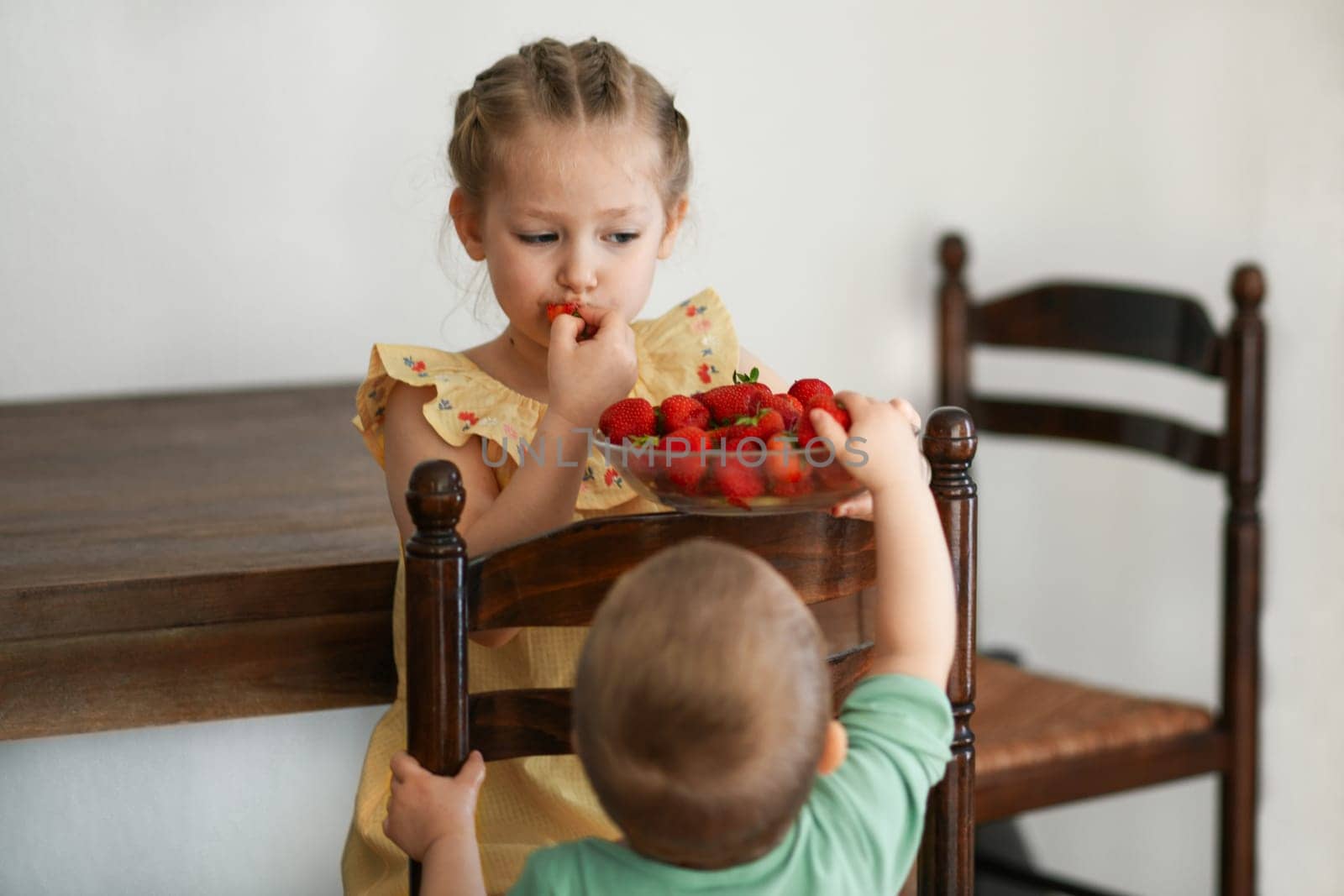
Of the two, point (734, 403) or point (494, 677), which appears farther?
point (494, 677)

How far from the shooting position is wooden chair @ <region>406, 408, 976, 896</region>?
89 centimetres

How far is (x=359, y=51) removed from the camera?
1881 mm

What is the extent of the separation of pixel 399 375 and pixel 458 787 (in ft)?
1.26

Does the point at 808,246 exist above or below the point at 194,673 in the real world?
above

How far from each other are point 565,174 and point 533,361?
195mm

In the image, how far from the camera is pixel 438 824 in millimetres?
906

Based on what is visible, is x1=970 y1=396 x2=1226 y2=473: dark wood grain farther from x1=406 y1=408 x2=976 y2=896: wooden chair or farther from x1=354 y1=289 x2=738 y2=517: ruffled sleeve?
x1=406 y1=408 x2=976 y2=896: wooden chair

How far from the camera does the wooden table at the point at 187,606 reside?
114 centimetres

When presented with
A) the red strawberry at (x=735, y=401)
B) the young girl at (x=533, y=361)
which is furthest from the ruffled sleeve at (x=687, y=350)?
the red strawberry at (x=735, y=401)

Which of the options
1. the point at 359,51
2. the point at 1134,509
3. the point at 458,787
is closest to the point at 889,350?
the point at 1134,509

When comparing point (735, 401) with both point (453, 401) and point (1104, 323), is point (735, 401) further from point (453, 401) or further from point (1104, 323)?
point (1104, 323)

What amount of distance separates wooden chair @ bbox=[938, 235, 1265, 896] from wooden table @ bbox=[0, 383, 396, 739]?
75 cm

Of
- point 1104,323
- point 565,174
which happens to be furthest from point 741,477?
point 1104,323

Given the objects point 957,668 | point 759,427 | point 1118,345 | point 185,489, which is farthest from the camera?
point 1118,345
